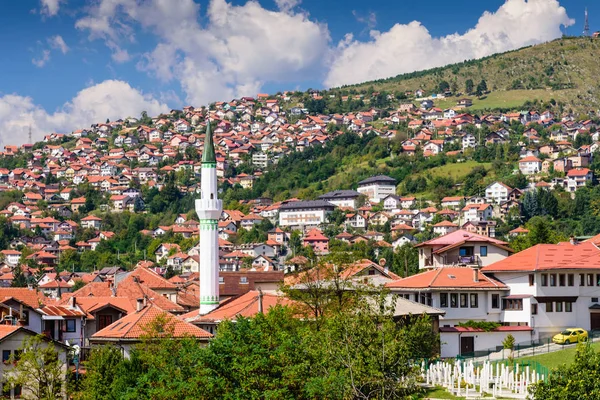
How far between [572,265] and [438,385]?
1263cm

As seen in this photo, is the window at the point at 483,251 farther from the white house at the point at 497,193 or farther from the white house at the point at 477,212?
the white house at the point at 497,193

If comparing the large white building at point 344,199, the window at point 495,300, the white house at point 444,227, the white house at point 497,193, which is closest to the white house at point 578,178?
the white house at point 497,193

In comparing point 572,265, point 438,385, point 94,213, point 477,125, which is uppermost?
point 477,125

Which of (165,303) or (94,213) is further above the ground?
(94,213)

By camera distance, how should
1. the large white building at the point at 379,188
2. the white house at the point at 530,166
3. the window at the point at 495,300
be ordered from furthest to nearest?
the white house at the point at 530,166 < the large white building at the point at 379,188 < the window at the point at 495,300

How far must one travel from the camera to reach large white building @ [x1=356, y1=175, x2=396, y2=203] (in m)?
153

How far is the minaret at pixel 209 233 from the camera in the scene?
52688 millimetres

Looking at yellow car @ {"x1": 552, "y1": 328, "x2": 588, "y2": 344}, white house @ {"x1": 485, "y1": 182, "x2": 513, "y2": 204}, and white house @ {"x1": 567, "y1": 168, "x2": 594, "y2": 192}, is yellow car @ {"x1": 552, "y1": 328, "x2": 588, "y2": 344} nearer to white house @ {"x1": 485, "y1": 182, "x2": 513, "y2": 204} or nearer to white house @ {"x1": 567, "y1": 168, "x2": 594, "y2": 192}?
white house @ {"x1": 485, "y1": 182, "x2": 513, "y2": 204}

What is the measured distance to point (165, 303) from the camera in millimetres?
59375

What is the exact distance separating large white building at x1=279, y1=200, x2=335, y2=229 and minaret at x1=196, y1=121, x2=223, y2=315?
9177 centimetres

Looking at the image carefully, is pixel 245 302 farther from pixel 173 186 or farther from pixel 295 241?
pixel 173 186

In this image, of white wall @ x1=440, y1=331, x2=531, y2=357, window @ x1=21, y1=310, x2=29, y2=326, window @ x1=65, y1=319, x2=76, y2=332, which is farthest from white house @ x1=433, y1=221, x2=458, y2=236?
window @ x1=21, y1=310, x2=29, y2=326

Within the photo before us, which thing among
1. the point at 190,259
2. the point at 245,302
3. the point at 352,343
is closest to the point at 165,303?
the point at 245,302

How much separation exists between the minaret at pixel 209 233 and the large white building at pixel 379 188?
320ft
